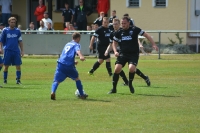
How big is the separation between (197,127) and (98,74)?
12.3 m

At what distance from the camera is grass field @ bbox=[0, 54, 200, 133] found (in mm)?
11484

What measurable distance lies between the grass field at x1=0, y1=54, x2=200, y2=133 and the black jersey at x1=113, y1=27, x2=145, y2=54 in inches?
43.5

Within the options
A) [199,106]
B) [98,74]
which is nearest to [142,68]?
[98,74]

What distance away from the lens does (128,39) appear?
648 inches

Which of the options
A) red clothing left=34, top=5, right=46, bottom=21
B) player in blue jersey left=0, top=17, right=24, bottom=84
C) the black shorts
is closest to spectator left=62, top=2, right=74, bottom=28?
red clothing left=34, top=5, right=46, bottom=21

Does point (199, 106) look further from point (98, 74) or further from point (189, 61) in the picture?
point (189, 61)

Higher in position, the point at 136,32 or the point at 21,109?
the point at 136,32

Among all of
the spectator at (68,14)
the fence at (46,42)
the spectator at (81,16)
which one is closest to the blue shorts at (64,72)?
the fence at (46,42)

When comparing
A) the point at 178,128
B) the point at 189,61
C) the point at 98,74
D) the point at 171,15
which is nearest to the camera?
the point at 178,128

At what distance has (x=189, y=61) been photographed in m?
29.0

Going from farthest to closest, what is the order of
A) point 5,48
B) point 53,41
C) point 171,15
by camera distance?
point 171,15
point 53,41
point 5,48

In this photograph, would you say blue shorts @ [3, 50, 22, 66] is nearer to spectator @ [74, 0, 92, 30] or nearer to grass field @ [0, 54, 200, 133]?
grass field @ [0, 54, 200, 133]

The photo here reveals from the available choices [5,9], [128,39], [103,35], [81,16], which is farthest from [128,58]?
[5,9]

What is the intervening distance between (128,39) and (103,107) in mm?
3037
